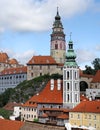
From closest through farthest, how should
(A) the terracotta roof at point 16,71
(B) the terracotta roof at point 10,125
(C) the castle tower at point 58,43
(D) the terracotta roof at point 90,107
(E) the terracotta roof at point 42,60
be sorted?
(B) the terracotta roof at point 10,125, (D) the terracotta roof at point 90,107, (E) the terracotta roof at point 42,60, (C) the castle tower at point 58,43, (A) the terracotta roof at point 16,71

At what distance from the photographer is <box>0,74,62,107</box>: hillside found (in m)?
87.6

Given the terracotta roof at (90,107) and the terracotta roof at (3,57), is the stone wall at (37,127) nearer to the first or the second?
the terracotta roof at (90,107)

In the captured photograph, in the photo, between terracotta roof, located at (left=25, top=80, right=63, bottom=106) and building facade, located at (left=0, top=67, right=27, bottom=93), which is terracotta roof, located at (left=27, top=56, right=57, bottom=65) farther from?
terracotta roof, located at (left=25, top=80, right=63, bottom=106)

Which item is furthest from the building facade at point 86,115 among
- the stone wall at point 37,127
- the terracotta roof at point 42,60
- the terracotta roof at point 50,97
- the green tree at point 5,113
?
the terracotta roof at point 42,60

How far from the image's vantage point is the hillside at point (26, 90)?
8762 centimetres

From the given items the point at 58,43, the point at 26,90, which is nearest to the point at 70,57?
the point at 26,90

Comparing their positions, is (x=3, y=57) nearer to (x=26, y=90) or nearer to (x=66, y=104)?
(x=26, y=90)

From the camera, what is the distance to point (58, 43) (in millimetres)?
102125

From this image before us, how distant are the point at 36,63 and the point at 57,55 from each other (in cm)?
689

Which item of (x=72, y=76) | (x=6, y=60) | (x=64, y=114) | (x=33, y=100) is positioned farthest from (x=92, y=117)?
(x=6, y=60)

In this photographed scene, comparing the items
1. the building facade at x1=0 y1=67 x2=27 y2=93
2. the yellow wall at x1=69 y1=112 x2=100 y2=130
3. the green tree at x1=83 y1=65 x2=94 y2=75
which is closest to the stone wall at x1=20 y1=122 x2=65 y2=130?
the yellow wall at x1=69 y1=112 x2=100 y2=130

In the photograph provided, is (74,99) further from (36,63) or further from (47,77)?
(36,63)

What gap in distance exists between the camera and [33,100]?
232ft

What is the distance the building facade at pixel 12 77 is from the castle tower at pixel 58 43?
351 inches
